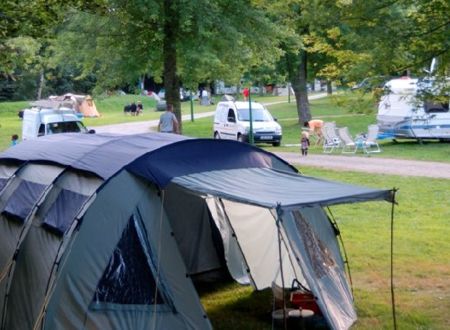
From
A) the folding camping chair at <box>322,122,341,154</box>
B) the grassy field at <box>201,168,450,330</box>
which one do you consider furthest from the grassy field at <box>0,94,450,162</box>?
the grassy field at <box>201,168,450,330</box>

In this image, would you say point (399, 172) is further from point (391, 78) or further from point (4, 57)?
point (4, 57)

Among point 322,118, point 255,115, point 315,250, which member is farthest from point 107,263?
point 322,118

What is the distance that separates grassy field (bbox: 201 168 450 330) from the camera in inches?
294

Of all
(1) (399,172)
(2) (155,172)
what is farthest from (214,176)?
(1) (399,172)

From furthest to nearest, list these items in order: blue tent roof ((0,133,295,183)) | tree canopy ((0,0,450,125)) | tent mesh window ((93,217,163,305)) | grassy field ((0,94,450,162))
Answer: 1. grassy field ((0,94,450,162))
2. tree canopy ((0,0,450,125))
3. blue tent roof ((0,133,295,183))
4. tent mesh window ((93,217,163,305))

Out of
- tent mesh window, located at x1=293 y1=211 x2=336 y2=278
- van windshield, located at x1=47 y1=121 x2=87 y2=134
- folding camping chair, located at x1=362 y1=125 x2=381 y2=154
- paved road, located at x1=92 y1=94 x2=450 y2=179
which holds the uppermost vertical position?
tent mesh window, located at x1=293 y1=211 x2=336 y2=278

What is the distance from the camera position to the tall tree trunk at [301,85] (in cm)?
3219

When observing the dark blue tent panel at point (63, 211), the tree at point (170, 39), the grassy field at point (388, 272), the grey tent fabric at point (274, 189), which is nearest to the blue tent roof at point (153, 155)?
the grey tent fabric at point (274, 189)

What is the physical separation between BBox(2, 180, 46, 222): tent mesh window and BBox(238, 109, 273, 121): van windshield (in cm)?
1860

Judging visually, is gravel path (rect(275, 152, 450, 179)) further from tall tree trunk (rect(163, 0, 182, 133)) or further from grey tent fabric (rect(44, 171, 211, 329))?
grey tent fabric (rect(44, 171, 211, 329))

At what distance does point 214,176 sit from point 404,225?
6.07 meters

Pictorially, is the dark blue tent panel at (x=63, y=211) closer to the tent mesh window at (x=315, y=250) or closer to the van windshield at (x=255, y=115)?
the tent mesh window at (x=315, y=250)

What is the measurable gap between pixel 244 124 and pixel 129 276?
1941cm

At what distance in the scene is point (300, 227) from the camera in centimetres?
712
